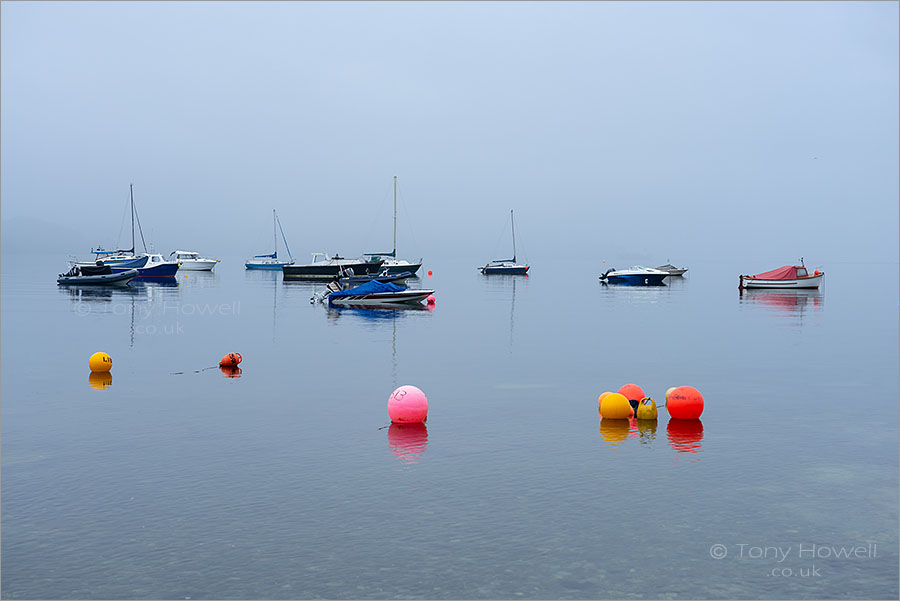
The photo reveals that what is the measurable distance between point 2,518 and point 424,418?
10.6m

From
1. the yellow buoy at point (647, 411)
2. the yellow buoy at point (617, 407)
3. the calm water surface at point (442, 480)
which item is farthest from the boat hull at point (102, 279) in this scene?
the yellow buoy at point (647, 411)

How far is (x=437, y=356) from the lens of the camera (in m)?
36.3

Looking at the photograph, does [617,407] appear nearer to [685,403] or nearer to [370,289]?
[685,403]

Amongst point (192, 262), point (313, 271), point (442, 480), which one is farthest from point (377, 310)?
point (192, 262)

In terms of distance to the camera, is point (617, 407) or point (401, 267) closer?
point (617, 407)

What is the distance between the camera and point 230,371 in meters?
31.2

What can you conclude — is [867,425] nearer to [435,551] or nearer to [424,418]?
[424,418]

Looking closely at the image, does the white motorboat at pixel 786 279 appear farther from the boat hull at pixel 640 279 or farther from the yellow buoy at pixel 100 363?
the yellow buoy at pixel 100 363

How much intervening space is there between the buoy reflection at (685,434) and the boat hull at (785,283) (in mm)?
83723

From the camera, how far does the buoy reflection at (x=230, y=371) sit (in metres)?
30.3

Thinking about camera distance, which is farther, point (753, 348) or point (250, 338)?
point (250, 338)

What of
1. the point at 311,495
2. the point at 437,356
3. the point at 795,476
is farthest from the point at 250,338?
the point at 795,476

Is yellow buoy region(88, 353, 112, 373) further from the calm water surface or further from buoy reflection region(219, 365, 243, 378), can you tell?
buoy reflection region(219, 365, 243, 378)

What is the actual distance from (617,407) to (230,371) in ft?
54.7
